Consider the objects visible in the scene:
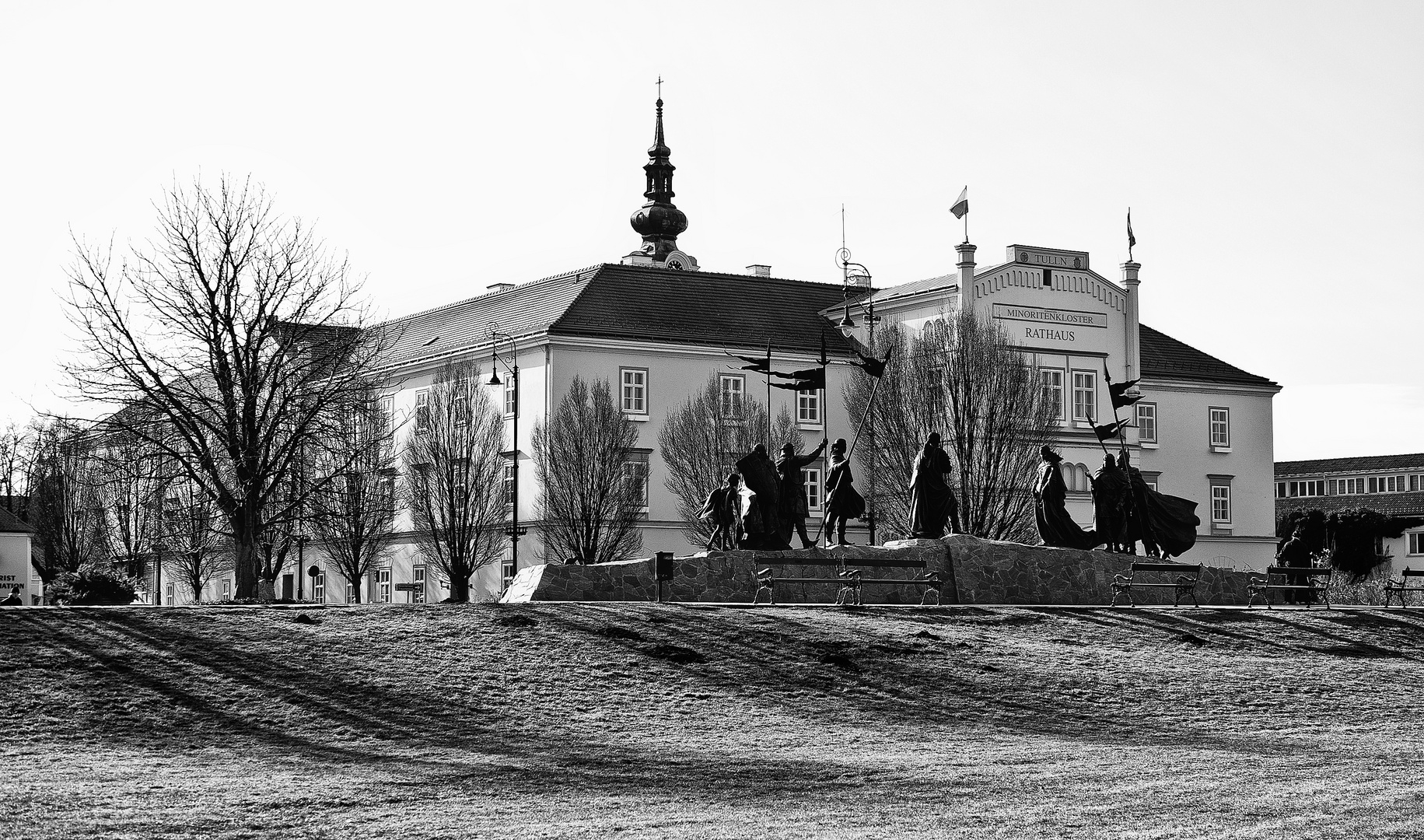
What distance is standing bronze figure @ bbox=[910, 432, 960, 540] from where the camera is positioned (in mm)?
35406

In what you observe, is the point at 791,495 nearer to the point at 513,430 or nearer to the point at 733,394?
the point at 513,430

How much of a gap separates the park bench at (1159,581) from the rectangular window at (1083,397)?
30878 mm

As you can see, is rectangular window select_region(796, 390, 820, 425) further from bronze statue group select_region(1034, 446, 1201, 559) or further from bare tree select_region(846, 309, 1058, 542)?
bronze statue group select_region(1034, 446, 1201, 559)

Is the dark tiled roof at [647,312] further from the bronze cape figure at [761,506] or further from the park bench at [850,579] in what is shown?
the park bench at [850,579]

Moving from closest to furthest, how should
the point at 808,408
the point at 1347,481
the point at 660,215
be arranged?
the point at 808,408, the point at 660,215, the point at 1347,481

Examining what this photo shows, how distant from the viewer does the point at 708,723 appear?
21.4 metres

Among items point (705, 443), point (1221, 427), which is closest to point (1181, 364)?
point (1221, 427)

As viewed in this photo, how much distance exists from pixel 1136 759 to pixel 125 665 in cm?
1134

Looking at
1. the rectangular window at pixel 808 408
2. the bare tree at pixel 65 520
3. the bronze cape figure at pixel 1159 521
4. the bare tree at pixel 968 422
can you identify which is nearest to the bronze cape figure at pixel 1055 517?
the bronze cape figure at pixel 1159 521

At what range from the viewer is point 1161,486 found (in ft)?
235

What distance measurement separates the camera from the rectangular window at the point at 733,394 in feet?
200

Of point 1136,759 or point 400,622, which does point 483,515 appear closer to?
point 400,622

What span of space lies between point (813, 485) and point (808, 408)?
2745 millimetres

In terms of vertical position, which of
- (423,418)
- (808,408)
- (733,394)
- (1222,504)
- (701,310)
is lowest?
(1222,504)
